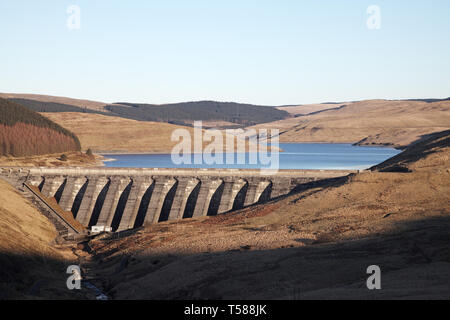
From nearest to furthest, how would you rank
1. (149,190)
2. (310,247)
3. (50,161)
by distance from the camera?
1. (310,247)
2. (149,190)
3. (50,161)

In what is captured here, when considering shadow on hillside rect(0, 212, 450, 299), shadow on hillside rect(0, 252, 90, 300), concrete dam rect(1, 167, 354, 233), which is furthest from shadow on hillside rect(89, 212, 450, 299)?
concrete dam rect(1, 167, 354, 233)

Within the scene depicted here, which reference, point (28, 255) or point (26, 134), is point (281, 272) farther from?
point (26, 134)

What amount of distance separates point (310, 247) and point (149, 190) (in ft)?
114

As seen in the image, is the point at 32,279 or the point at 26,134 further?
the point at 26,134

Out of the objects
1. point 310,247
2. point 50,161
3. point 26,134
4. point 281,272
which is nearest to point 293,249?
point 310,247

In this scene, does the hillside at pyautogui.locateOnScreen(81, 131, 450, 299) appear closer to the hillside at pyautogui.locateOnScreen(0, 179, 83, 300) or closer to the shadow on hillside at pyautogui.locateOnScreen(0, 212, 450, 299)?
the shadow on hillside at pyautogui.locateOnScreen(0, 212, 450, 299)

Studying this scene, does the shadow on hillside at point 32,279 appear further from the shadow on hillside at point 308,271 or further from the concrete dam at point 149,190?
the concrete dam at point 149,190

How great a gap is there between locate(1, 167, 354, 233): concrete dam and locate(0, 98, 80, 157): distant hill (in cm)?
5493

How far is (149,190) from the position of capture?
71875 mm

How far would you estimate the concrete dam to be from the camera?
6762 cm

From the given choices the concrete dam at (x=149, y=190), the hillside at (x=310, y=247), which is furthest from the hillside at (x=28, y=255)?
the concrete dam at (x=149, y=190)

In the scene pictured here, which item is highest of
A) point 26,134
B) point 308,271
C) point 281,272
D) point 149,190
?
point 26,134

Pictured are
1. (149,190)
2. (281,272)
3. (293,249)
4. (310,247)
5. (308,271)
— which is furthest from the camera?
(149,190)
